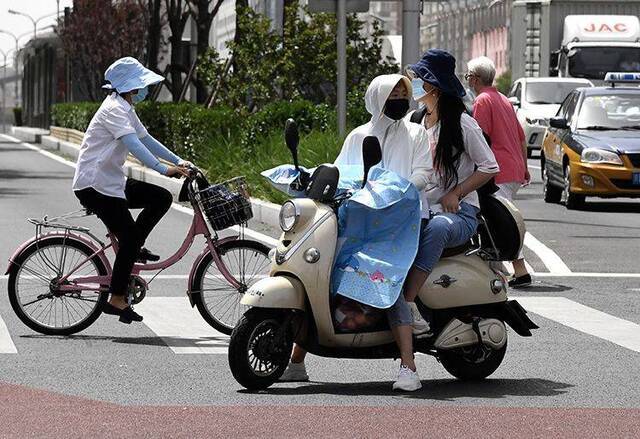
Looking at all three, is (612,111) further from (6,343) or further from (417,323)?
(417,323)

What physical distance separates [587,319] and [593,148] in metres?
11.1

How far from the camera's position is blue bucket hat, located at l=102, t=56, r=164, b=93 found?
1097cm

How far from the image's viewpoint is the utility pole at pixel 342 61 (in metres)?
21.5

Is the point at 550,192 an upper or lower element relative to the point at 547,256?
lower

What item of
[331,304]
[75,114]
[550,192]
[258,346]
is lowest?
[75,114]

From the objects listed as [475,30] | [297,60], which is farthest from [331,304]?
[475,30]

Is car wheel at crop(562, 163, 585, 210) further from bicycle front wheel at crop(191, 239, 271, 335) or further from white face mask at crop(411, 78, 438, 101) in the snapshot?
white face mask at crop(411, 78, 438, 101)

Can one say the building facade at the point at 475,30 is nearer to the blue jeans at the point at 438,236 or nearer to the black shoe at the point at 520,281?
the black shoe at the point at 520,281

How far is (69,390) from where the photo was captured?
8.83 m

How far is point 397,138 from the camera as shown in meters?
8.91

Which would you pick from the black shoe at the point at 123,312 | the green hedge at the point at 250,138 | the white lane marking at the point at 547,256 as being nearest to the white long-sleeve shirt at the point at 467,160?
the black shoe at the point at 123,312

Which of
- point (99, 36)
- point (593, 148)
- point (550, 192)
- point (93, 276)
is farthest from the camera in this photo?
point (99, 36)

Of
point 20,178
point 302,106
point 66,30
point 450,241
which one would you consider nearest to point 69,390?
point 450,241

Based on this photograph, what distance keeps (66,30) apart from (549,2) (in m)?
37.8
